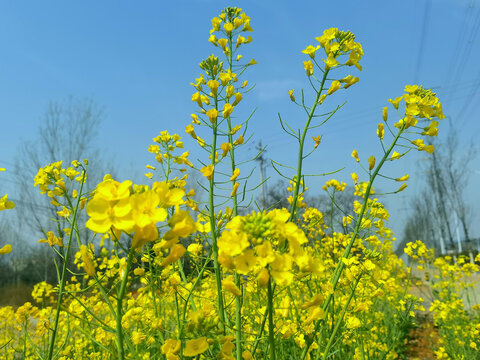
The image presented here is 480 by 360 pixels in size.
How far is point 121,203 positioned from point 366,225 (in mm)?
1857

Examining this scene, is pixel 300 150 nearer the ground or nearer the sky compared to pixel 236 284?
nearer the sky

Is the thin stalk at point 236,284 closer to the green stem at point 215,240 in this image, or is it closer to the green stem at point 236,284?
the green stem at point 236,284

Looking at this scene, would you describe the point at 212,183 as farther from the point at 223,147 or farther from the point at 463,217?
the point at 463,217

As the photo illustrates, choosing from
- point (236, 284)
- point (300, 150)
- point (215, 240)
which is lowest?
Result: point (236, 284)

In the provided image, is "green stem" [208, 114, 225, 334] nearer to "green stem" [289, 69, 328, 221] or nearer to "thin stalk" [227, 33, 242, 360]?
"thin stalk" [227, 33, 242, 360]

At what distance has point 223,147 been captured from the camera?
69.5 inches

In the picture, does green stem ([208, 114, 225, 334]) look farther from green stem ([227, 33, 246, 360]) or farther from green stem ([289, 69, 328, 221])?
green stem ([289, 69, 328, 221])

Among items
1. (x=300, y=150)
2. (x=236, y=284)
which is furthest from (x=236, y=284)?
(x=300, y=150)

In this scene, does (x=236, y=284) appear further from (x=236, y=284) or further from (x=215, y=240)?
(x=215, y=240)

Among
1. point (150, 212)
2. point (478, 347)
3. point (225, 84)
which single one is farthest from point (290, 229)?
point (478, 347)

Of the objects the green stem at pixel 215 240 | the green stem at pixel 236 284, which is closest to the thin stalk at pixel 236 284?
the green stem at pixel 236 284

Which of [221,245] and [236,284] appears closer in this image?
[221,245]

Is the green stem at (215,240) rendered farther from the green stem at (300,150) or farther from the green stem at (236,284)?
the green stem at (300,150)

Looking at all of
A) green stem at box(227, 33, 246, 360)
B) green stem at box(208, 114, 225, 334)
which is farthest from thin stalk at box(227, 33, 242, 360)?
green stem at box(208, 114, 225, 334)
